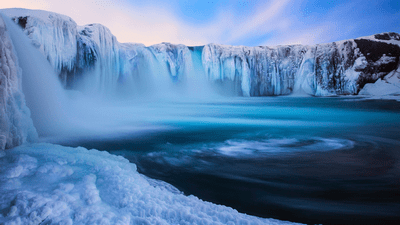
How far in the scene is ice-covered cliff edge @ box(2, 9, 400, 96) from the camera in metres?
9.40

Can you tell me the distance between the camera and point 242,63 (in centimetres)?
1678

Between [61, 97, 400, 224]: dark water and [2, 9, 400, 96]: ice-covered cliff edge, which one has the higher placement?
[2, 9, 400, 96]: ice-covered cliff edge

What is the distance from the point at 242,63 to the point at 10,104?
1575 cm

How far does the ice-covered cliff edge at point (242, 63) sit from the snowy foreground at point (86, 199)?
25.6 ft

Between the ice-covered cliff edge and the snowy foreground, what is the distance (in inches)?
308

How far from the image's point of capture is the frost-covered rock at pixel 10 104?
6.82ft

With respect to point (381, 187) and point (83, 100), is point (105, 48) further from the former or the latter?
point (381, 187)

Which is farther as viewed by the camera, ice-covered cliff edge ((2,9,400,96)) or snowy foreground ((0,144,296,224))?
ice-covered cliff edge ((2,9,400,96))

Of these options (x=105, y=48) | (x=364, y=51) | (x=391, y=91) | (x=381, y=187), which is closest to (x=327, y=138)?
(x=381, y=187)

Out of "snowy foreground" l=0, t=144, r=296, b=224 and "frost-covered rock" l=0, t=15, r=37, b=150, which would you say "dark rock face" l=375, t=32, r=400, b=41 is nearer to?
"snowy foreground" l=0, t=144, r=296, b=224

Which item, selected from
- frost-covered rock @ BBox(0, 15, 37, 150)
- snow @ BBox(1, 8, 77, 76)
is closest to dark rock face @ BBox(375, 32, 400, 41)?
snow @ BBox(1, 8, 77, 76)

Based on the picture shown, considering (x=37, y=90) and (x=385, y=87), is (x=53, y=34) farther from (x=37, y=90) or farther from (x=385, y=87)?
(x=385, y=87)

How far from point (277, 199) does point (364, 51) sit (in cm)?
1699

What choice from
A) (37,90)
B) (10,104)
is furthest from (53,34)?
(10,104)
